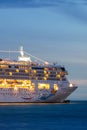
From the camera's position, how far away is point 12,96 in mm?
106125

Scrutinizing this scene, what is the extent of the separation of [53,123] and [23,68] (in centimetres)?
3715

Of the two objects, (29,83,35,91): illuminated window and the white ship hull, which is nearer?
the white ship hull

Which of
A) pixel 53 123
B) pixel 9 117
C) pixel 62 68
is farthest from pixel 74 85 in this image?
pixel 53 123

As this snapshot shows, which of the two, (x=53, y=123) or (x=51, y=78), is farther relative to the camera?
(x=51, y=78)

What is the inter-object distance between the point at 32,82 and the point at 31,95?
7.78ft

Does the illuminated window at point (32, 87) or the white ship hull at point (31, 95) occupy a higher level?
the illuminated window at point (32, 87)

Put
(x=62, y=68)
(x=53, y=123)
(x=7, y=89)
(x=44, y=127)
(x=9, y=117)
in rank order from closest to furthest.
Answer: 1. (x=44, y=127)
2. (x=53, y=123)
3. (x=9, y=117)
4. (x=7, y=89)
5. (x=62, y=68)

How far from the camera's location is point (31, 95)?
107875mm

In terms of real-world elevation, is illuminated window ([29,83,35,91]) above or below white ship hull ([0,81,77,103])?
above

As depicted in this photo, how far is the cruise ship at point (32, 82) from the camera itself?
10662 centimetres

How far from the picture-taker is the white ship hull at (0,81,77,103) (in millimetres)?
105812

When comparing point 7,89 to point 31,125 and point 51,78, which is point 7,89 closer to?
point 51,78

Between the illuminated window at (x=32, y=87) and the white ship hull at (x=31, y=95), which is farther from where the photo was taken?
the illuminated window at (x=32, y=87)

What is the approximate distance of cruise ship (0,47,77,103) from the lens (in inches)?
4198
